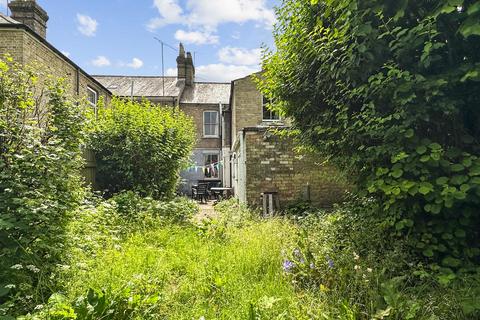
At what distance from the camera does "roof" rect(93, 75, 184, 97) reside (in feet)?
77.0

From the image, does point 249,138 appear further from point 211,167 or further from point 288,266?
point 211,167

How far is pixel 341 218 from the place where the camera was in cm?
479

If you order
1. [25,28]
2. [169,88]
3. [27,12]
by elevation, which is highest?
[169,88]

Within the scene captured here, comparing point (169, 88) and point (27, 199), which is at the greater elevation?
point (169, 88)

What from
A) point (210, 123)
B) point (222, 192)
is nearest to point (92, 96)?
point (222, 192)

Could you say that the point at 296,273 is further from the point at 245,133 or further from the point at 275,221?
the point at 245,133

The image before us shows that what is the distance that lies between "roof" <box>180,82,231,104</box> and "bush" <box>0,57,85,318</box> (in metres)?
18.6

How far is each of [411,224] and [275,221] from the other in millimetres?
3017

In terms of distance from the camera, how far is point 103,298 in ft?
8.18

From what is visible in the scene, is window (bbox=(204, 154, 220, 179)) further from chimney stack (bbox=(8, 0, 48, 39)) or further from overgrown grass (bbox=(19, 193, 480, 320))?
overgrown grass (bbox=(19, 193, 480, 320))

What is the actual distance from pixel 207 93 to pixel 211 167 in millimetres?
6711

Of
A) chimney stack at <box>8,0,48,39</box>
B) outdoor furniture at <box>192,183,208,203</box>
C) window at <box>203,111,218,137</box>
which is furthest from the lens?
window at <box>203,111,218,137</box>

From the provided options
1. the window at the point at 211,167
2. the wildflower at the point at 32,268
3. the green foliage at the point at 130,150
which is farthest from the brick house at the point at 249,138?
the wildflower at the point at 32,268

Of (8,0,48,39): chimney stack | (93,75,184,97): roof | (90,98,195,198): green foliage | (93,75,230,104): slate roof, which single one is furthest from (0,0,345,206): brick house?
(93,75,184,97): roof
